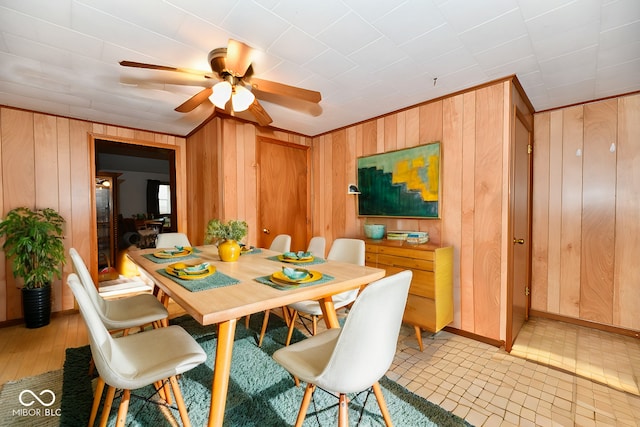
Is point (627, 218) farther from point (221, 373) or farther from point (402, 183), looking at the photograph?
point (221, 373)

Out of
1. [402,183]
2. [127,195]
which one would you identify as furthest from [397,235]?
[127,195]

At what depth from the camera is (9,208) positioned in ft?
9.61

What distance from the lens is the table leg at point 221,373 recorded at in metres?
1.13

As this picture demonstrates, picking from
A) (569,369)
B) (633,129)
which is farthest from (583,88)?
(569,369)

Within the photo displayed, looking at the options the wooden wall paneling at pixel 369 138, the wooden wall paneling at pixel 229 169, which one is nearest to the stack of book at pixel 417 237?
the wooden wall paneling at pixel 369 138

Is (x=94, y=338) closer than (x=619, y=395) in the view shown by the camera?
Yes

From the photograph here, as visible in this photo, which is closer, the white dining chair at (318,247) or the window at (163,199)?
the white dining chair at (318,247)

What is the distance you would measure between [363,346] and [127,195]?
286 inches

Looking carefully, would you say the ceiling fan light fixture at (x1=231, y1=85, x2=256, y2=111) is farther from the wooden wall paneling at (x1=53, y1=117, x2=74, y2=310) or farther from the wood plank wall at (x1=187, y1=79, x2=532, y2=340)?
the wooden wall paneling at (x1=53, y1=117, x2=74, y2=310)

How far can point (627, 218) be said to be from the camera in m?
2.56

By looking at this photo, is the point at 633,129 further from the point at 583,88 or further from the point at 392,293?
the point at 392,293

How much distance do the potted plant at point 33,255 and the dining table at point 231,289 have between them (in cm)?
147

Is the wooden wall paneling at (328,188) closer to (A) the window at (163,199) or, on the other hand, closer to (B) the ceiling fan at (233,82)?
(B) the ceiling fan at (233,82)

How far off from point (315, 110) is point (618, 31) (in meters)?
2.35
